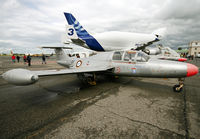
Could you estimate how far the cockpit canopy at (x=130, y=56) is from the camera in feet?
16.4

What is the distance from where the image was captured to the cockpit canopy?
5.00 m

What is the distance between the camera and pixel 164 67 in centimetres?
439

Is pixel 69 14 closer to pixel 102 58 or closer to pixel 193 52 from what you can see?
pixel 102 58

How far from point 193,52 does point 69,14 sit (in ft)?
332

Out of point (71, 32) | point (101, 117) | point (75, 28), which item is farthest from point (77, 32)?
point (101, 117)

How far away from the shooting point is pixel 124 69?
17.7 feet

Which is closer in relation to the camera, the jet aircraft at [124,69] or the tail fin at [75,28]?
the jet aircraft at [124,69]

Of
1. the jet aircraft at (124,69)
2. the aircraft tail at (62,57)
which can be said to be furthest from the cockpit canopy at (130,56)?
the aircraft tail at (62,57)

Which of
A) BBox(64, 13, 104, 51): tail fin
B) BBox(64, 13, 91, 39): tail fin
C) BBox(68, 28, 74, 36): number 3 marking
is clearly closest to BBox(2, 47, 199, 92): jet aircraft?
BBox(64, 13, 104, 51): tail fin

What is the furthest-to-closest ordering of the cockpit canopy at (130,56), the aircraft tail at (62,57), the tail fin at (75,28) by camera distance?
the tail fin at (75,28), the aircraft tail at (62,57), the cockpit canopy at (130,56)

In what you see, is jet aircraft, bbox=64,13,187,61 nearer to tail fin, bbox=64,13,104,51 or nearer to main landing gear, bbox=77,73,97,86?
tail fin, bbox=64,13,104,51

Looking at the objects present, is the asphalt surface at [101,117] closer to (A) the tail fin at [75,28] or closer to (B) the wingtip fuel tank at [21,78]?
(B) the wingtip fuel tank at [21,78]

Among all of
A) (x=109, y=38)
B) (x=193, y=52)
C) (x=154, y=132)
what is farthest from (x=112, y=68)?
(x=193, y=52)

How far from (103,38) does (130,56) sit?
1170cm
